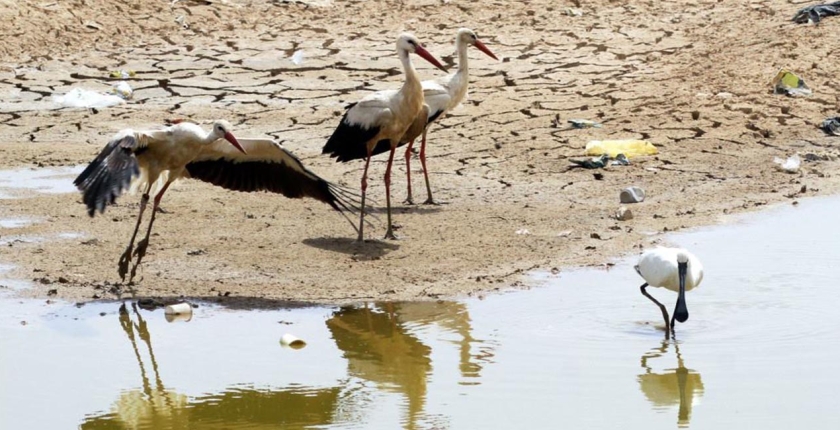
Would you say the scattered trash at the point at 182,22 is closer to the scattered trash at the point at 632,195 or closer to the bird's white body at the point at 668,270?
the scattered trash at the point at 632,195

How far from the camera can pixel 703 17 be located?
13.5 metres

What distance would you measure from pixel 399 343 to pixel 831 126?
5393 millimetres

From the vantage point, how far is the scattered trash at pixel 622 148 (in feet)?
33.0

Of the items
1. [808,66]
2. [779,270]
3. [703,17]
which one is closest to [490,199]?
[779,270]

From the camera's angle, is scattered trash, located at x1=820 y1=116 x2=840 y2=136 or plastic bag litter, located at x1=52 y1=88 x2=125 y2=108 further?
plastic bag litter, located at x1=52 y1=88 x2=125 y2=108

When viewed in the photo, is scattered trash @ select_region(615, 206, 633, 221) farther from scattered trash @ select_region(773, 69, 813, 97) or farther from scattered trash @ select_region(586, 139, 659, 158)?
scattered trash @ select_region(773, 69, 813, 97)

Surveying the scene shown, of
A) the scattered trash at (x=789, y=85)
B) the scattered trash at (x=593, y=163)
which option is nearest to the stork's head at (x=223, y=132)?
the scattered trash at (x=593, y=163)

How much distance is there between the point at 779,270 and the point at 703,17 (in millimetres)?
6613

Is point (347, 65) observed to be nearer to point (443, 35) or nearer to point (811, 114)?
point (443, 35)

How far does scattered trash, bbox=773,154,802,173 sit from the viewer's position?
9641 millimetres

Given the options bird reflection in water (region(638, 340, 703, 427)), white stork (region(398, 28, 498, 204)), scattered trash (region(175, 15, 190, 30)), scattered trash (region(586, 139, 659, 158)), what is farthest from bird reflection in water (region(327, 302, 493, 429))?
scattered trash (region(175, 15, 190, 30))

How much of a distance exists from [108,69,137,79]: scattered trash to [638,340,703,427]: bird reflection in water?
7.46 meters

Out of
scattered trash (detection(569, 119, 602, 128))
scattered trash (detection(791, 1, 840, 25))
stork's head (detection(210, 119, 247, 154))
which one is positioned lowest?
scattered trash (detection(569, 119, 602, 128))

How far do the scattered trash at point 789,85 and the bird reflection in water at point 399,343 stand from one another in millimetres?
5296
